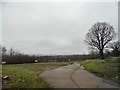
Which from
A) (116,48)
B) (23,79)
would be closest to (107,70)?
(23,79)

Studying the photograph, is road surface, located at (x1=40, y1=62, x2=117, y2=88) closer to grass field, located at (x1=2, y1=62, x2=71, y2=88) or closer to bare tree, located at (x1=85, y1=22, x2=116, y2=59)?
grass field, located at (x1=2, y1=62, x2=71, y2=88)

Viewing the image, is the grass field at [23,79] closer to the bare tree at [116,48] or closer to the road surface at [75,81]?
the road surface at [75,81]

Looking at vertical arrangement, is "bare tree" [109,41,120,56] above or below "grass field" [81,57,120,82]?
above

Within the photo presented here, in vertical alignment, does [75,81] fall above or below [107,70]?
below

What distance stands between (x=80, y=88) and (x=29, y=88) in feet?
9.87

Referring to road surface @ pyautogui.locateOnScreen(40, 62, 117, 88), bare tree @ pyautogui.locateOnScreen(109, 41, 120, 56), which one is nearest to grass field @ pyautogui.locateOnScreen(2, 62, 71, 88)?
road surface @ pyautogui.locateOnScreen(40, 62, 117, 88)

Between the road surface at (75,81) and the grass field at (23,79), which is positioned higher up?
→ the grass field at (23,79)

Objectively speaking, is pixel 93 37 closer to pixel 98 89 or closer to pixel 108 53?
pixel 108 53

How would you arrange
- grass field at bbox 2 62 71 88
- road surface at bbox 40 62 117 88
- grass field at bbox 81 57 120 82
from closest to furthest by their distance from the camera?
grass field at bbox 2 62 71 88, road surface at bbox 40 62 117 88, grass field at bbox 81 57 120 82

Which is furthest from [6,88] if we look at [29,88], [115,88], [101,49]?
[101,49]

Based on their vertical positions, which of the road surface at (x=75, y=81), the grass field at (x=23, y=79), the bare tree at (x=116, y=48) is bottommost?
the road surface at (x=75, y=81)

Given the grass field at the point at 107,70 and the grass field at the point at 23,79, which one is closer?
the grass field at the point at 23,79

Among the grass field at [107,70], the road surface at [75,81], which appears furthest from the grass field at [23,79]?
the grass field at [107,70]

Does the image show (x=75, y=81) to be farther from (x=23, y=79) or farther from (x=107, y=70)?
(x=107, y=70)
